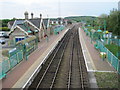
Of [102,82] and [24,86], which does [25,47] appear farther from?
[102,82]

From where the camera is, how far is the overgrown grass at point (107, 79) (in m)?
10.4

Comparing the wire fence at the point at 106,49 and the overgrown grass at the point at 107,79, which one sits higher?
the wire fence at the point at 106,49

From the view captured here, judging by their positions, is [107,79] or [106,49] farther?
[106,49]

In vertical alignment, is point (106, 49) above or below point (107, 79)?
above

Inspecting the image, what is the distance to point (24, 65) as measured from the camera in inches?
582

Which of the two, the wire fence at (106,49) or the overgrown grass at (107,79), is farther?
the wire fence at (106,49)

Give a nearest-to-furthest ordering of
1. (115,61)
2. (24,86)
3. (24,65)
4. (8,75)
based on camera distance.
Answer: (24,86)
(8,75)
(115,61)
(24,65)

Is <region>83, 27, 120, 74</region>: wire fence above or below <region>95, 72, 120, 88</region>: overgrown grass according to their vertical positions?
above

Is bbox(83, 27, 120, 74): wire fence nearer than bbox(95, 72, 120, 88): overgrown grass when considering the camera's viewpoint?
No

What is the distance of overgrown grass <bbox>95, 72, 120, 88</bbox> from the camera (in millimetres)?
10383

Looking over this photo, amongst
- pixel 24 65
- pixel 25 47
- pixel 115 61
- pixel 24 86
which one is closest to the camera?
pixel 24 86

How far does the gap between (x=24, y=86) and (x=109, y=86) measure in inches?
213

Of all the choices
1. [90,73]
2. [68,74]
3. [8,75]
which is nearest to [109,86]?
[90,73]

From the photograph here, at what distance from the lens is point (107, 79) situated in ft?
37.1
